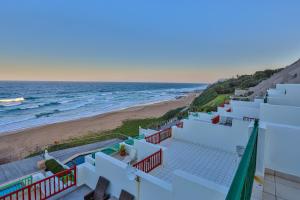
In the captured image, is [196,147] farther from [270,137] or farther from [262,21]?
[262,21]

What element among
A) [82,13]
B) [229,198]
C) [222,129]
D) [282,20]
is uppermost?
[82,13]

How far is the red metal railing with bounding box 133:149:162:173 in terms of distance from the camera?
579 cm

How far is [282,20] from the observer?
527 inches

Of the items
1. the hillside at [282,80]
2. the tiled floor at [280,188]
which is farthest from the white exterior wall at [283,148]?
the hillside at [282,80]

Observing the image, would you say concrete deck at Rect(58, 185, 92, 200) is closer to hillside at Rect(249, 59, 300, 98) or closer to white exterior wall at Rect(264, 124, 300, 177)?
white exterior wall at Rect(264, 124, 300, 177)

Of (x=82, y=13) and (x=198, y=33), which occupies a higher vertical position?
(x=82, y=13)

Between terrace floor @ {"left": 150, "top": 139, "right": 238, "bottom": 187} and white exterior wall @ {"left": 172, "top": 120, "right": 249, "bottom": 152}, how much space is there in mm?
273

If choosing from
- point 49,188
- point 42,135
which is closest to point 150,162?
point 49,188

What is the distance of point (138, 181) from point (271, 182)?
3010 millimetres

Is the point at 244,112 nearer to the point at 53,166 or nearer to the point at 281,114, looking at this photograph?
the point at 281,114

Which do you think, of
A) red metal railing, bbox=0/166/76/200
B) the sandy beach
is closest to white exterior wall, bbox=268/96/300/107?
red metal railing, bbox=0/166/76/200

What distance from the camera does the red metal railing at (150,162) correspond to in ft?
19.0

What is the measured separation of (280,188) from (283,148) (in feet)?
2.89

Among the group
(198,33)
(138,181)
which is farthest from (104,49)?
(138,181)
